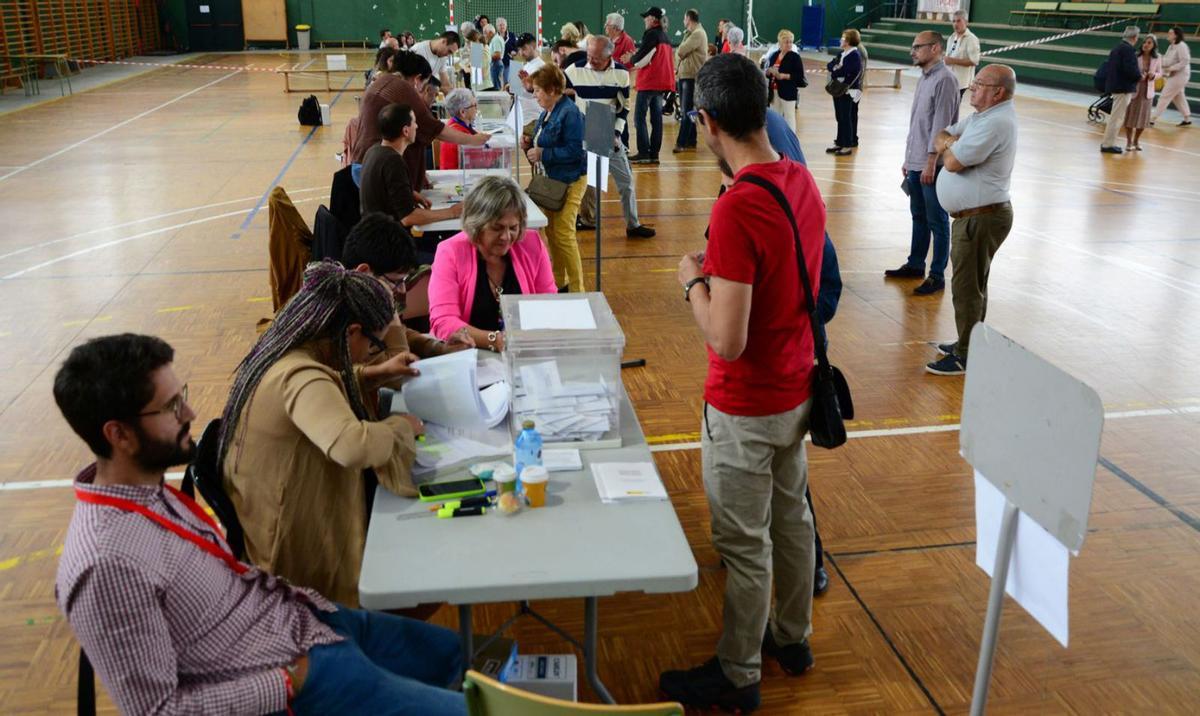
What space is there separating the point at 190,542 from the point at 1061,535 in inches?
68.1

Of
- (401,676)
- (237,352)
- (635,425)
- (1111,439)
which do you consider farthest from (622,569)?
(237,352)

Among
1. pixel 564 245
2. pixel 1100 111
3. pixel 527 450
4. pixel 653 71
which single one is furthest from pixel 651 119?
pixel 527 450

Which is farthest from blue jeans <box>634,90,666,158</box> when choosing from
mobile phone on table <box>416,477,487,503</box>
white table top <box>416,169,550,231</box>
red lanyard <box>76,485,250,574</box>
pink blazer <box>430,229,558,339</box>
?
red lanyard <box>76,485,250,574</box>

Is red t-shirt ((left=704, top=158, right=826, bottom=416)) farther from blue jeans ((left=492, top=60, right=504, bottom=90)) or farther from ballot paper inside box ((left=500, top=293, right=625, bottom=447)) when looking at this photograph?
blue jeans ((left=492, top=60, right=504, bottom=90))

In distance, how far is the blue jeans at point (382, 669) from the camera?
6.95 ft

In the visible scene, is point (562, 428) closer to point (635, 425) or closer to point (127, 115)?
point (635, 425)

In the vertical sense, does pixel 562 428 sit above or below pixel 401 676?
above

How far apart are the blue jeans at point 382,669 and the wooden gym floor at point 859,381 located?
70 centimetres

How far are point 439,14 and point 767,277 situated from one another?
30749 millimetres

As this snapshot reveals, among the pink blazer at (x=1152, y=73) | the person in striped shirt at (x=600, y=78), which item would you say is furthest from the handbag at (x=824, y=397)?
the pink blazer at (x=1152, y=73)

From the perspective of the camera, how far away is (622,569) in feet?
7.43

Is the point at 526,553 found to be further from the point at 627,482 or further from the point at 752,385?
the point at 752,385

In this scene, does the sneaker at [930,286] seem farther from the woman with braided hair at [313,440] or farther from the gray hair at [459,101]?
the woman with braided hair at [313,440]

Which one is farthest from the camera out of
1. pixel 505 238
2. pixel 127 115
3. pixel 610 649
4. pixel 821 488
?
pixel 127 115
